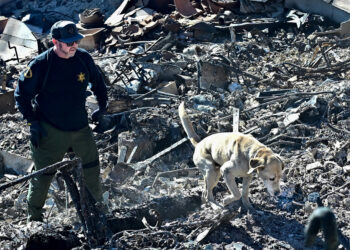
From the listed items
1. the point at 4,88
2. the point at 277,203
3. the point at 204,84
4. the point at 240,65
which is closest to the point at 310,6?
the point at 240,65

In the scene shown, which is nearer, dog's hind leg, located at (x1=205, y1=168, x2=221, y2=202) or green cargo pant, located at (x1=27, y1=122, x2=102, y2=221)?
green cargo pant, located at (x1=27, y1=122, x2=102, y2=221)

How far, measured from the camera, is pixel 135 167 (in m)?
9.23

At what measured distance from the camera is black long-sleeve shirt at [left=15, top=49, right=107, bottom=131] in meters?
6.82

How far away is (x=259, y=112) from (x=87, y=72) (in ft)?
13.6

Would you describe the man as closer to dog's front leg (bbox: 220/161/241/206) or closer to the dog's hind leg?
the dog's hind leg

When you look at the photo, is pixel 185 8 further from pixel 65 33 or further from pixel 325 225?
pixel 325 225

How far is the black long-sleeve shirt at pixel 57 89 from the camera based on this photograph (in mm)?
6816

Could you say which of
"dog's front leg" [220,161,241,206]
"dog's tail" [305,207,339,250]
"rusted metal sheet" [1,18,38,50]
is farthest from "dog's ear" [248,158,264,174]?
"rusted metal sheet" [1,18,38,50]

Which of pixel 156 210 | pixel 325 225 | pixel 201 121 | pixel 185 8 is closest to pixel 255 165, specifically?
pixel 156 210

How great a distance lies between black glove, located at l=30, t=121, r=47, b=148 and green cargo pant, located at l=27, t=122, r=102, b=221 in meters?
0.06

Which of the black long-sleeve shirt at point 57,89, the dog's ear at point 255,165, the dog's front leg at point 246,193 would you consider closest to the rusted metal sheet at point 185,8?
the black long-sleeve shirt at point 57,89

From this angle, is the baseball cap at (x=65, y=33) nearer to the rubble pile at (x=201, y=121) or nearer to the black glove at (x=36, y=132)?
the black glove at (x=36, y=132)

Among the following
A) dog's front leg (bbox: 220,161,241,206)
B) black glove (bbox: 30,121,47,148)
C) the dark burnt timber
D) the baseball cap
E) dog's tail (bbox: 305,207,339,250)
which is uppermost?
the baseball cap

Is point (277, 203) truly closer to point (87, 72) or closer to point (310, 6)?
point (87, 72)
